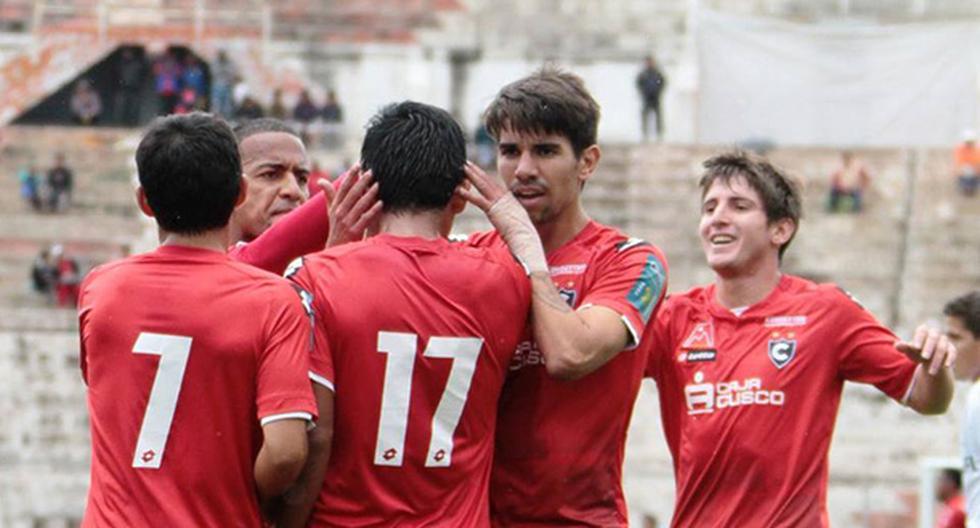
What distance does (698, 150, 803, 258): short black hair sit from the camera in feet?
26.7

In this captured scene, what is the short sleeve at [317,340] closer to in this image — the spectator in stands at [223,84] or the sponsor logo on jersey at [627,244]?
the sponsor logo on jersey at [627,244]

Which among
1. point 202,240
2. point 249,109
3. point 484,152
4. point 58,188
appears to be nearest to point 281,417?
point 202,240

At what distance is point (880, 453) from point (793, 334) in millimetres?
16479

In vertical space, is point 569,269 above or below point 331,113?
above

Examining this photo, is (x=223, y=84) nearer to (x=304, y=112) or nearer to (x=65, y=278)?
(x=304, y=112)

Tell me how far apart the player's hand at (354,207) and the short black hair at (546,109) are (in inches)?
23.5

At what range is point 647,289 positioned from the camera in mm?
6762

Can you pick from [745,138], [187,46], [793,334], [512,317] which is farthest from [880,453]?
[512,317]

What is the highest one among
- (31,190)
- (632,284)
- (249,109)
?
(632,284)

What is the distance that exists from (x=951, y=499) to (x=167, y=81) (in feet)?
65.3

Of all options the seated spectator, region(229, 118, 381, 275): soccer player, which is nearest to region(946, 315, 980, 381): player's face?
region(229, 118, 381, 275): soccer player

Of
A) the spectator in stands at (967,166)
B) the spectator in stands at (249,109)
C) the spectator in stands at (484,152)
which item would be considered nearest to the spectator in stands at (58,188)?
the spectator in stands at (249,109)

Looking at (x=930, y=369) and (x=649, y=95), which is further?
(x=649, y=95)

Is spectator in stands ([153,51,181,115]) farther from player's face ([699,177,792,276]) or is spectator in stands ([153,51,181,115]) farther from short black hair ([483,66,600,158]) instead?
short black hair ([483,66,600,158])
